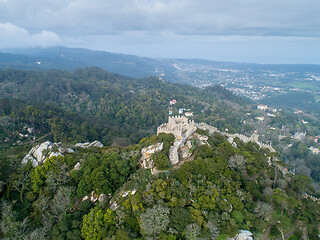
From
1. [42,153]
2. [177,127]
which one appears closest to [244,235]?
[177,127]

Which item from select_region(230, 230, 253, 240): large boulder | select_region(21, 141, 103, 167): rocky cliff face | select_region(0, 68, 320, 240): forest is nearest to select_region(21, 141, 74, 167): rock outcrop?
select_region(21, 141, 103, 167): rocky cliff face

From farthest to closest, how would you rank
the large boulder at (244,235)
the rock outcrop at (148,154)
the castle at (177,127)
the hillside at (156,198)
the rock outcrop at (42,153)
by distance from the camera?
the castle at (177,127) → the rock outcrop at (42,153) → the rock outcrop at (148,154) → the hillside at (156,198) → the large boulder at (244,235)

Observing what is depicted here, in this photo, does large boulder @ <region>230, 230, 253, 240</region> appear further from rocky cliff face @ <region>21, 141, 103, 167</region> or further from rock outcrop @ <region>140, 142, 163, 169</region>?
rocky cliff face @ <region>21, 141, 103, 167</region>

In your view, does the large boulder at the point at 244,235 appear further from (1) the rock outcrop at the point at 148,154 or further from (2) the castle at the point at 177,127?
(2) the castle at the point at 177,127

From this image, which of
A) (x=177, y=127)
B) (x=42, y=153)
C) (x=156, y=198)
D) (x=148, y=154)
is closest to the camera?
(x=156, y=198)

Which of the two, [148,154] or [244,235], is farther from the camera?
[148,154]

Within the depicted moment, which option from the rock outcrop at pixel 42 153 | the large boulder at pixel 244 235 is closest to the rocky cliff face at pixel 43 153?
the rock outcrop at pixel 42 153

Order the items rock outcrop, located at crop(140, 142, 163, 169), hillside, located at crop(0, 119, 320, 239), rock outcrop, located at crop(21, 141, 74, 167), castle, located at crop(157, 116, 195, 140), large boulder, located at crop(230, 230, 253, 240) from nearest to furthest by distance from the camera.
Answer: large boulder, located at crop(230, 230, 253, 240) < hillside, located at crop(0, 119, 320, 239) < rock outcrop, located at crop(140, 142, 163, 169) < rock outcrop, located at crop(21, 141, 74, 167) < castle, located at crop(157, 116, 195, 140)

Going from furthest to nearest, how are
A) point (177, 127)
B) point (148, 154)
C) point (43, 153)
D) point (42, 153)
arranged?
1. point (177, 127)
2. point (42, 153)
3. point (43, 153)
4. point (148, 154)

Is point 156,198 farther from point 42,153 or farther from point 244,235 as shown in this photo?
point 42,153

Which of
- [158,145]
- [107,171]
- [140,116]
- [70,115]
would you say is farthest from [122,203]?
[140,116]

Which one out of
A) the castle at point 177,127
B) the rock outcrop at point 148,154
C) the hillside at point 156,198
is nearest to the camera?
the hillside at point 156,198
